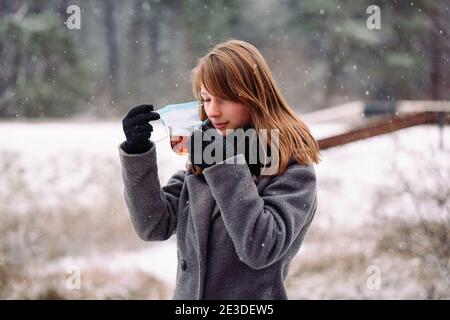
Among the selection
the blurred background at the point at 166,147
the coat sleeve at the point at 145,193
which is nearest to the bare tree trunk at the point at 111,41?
the blurred background at the point at 166,147

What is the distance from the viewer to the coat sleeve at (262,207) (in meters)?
1.50

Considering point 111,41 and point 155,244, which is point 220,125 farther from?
point 111,41

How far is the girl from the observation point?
→ 1.56 metres

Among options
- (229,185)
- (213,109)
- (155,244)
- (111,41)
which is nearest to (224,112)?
(213,109)

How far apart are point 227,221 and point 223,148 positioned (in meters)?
0.17

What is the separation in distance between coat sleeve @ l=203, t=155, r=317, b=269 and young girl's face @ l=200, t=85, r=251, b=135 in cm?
11

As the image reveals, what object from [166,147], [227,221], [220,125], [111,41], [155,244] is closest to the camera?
[227,221]

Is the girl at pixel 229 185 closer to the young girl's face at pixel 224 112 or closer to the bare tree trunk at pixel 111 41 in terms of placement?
the young girl's face at pixel 224 112

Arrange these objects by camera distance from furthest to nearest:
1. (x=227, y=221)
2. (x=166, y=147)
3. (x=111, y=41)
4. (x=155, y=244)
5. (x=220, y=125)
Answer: (x=111, y=41), (x=166, y=147), (x=155, y=244), (x=220, y=125), (x=227, y=221)

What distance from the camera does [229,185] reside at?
1.55 meters

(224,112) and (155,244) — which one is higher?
(224,112)

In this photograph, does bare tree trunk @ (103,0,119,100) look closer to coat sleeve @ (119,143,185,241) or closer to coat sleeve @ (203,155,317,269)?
coat sleeve @ (119,143,185,241)

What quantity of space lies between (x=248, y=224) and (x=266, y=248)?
7cm
